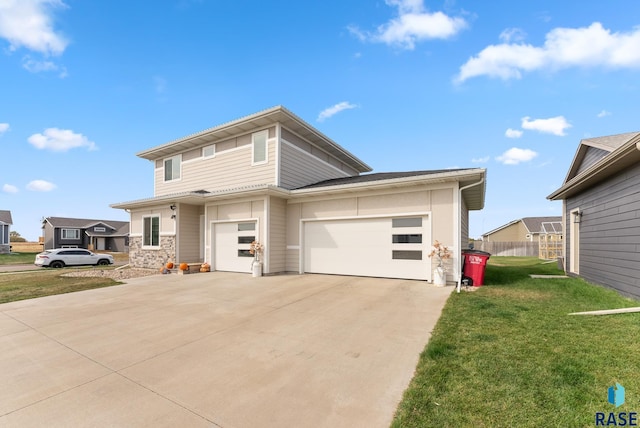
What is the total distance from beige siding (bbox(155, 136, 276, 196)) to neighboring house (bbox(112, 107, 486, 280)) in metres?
0.05

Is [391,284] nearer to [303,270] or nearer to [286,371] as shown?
[303,270]

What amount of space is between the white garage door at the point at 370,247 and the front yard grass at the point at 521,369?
3145 millimetres

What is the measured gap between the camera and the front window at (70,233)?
3531 cm

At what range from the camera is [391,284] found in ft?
Answer: 25.8

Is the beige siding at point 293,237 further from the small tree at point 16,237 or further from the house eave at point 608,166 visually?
the small tree at point 16,237

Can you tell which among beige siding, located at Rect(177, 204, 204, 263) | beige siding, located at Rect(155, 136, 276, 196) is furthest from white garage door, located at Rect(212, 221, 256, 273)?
beige siding, located at Rect(155, 136, 276, 196)

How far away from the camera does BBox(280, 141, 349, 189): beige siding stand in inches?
445

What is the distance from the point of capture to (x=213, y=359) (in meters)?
3.51

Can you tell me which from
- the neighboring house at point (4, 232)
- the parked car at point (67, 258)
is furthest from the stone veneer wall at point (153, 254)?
the neighboring house at point (4, 232)

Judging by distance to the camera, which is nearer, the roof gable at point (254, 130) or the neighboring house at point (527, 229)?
the roof gable at point (254, 130)

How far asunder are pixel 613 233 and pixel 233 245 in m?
11.9

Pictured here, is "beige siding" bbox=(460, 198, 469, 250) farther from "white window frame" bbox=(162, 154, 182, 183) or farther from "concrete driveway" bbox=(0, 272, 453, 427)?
"white window frame" bbox=(162, 154, 182, 183)

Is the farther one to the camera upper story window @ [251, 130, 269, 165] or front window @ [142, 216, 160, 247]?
front window @ [142, 216, 160, 247]

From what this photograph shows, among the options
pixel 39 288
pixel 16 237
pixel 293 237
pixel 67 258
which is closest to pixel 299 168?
pixel 293 237
